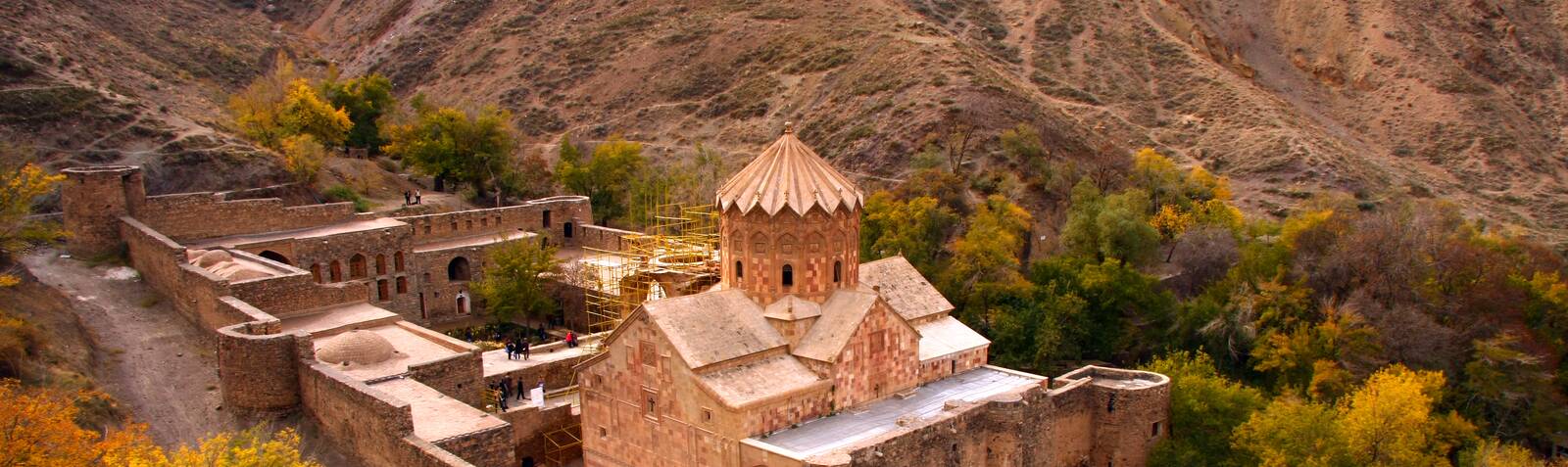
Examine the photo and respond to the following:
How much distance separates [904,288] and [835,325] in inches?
155

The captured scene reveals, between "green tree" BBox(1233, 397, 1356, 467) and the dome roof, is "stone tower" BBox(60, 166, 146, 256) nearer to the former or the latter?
the dome roof

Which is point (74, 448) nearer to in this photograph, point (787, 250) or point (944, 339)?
point (787, 250)

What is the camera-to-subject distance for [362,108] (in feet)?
142

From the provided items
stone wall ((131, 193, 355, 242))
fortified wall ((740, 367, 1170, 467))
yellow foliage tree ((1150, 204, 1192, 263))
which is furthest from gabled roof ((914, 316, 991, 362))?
stone wall ((131, 193, 355, 242))

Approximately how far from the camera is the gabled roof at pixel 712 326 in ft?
58.5

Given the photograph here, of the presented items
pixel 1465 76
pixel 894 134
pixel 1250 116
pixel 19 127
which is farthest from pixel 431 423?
pixel 1465 76

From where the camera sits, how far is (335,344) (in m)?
19.4

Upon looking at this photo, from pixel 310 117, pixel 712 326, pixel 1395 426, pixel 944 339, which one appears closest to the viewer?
pixel 712 326

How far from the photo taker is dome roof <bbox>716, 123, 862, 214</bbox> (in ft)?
62.5

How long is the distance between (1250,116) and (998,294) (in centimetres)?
2625

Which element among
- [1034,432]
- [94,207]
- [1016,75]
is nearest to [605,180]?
[94,207]

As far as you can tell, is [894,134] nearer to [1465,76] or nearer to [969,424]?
[969,424]

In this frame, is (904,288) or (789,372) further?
(904,288)

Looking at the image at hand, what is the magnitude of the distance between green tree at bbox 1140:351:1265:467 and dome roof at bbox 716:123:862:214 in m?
8.54
